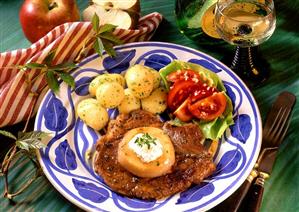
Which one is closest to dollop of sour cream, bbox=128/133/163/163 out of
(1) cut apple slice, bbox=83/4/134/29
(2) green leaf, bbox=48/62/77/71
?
(2) green leaf, bbox=48/62/77/71

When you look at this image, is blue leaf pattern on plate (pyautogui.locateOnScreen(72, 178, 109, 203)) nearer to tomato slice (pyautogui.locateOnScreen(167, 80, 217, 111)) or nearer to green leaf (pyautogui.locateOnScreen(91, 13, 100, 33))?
tomato slice (pyautogui.locateOnScreen(167, 80, 217, 111))

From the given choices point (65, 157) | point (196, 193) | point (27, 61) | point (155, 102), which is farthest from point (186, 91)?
point (27, 61)

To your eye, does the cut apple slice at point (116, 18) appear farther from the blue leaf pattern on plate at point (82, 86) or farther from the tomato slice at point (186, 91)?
the tomato slice at point (186, 91)

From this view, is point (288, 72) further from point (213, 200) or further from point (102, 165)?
point (102, 165)

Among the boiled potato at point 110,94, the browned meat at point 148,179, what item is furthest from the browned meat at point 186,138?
the boiled potato at point 110,94

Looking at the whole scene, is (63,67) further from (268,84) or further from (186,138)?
(268,84)
